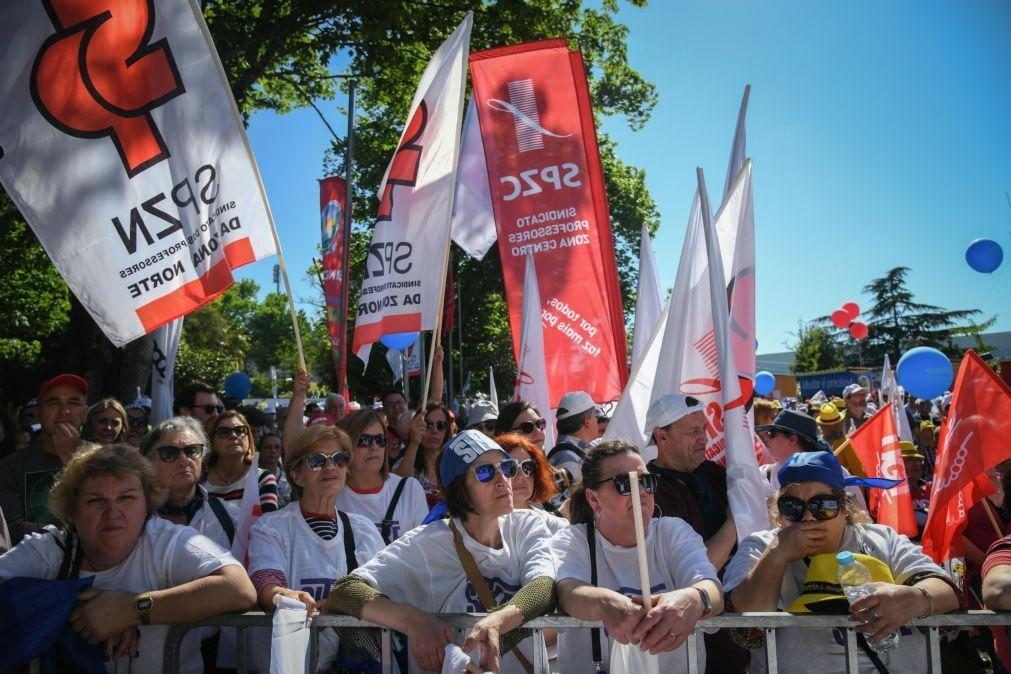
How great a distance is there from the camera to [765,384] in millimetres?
17781

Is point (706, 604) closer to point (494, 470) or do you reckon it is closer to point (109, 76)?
point (494, 470)

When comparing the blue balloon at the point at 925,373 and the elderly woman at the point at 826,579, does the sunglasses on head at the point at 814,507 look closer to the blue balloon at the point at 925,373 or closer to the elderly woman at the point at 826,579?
the elderly woman at the point at 826,579

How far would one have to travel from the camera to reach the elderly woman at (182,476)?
3.78 metres

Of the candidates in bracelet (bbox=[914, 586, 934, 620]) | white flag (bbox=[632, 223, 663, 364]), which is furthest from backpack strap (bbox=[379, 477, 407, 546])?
white flag (bbox=[632, 223, 663, 364])

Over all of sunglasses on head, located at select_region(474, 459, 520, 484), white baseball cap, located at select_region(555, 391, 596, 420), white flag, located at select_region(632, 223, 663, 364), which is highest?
white flag, located at select_region(632, 223, 663, 364)

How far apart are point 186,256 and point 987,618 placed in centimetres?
391

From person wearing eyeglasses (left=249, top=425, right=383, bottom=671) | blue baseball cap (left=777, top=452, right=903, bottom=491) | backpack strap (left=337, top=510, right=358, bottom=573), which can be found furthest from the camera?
backpack strap (left=337, top=510, right=358, bottom=573)

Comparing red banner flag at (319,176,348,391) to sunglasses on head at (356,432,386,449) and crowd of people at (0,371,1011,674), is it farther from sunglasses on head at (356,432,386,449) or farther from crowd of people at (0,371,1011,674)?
crowd of people at (0,371,1011,674)

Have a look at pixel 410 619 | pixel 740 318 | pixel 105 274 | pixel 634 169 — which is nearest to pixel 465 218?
pixel 740 318

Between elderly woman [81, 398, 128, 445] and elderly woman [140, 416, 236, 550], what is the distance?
4.03 feet

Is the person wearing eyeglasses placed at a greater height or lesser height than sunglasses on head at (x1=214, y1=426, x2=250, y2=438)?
lesser

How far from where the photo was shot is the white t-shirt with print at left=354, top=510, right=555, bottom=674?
2934 mm

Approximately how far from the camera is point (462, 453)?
3.14 m

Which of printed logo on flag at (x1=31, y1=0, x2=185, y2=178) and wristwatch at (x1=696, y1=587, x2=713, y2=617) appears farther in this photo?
printed logo on flag at (x1=31, y1=0, x2=185, y2=178)
